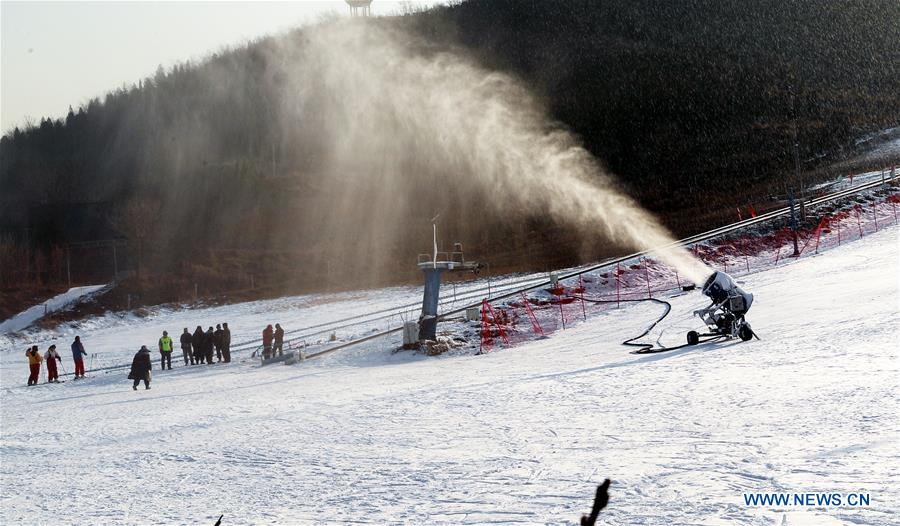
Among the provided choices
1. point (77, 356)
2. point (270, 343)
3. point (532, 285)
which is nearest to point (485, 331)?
point (270, 343)

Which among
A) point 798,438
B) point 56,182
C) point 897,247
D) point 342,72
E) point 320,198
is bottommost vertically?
point 798,438

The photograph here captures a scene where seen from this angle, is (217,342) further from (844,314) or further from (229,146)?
(229,146)

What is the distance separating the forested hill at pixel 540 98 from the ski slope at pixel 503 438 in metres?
31.8

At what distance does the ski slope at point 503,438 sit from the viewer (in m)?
9.37

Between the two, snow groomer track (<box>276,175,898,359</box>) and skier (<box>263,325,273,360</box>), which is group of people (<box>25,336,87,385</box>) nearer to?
skier (<box>263,325,273,360</box>)

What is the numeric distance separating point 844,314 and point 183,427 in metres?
15.9

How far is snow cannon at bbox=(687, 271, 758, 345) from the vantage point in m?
20.2

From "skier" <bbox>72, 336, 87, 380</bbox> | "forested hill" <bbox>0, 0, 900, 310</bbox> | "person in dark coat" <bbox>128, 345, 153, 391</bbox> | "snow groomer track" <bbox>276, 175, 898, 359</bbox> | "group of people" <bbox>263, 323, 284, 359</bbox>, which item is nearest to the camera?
"person in dark coat" <bbox>128, 345, 153, 391</bbox>

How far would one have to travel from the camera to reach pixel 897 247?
105 ft

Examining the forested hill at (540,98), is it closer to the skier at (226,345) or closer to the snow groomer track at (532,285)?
the snow groomer track at (532,285)

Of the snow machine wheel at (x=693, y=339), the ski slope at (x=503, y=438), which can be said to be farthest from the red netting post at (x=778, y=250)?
the snow machine wheel at (x=693, y=339)

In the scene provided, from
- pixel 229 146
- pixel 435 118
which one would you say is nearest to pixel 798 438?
pixel 435 118

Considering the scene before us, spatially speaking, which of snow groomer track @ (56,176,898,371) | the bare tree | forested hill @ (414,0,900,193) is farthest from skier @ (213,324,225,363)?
forested hill @ (414,0,900,193)

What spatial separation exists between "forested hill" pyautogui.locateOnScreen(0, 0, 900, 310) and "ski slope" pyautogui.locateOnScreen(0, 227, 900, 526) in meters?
31.8
